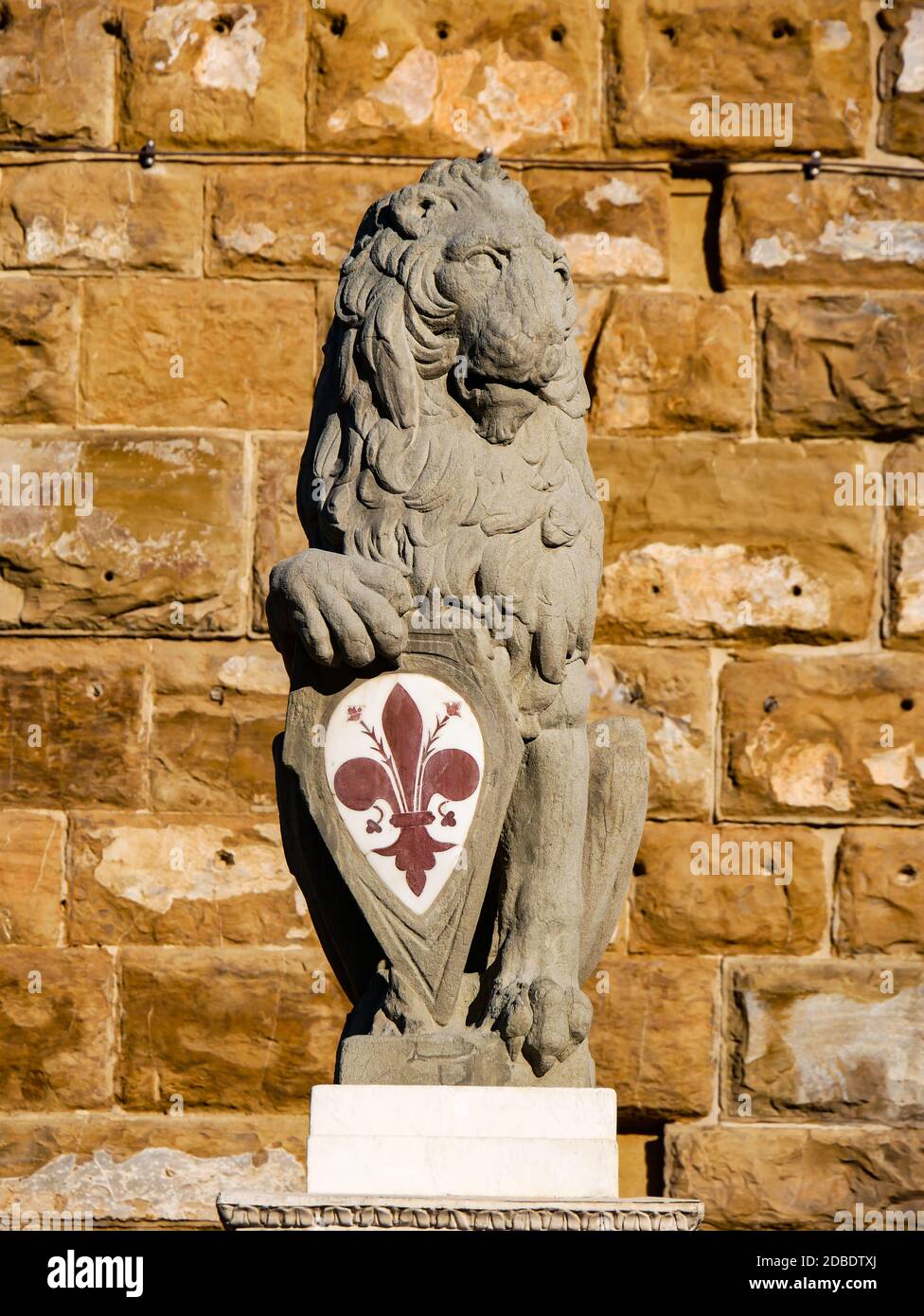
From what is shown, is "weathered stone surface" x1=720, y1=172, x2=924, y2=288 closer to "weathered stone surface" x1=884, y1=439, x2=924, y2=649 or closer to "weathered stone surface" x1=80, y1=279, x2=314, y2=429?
"weathered stone surface" x1=884, y1=439, x2=924, y2=649

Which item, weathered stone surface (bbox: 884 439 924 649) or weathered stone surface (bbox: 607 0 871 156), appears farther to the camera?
weathered stone surface (bbox: 607 0 871 156)

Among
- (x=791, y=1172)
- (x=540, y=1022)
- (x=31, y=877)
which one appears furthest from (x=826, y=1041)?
(x=540, y=1022)

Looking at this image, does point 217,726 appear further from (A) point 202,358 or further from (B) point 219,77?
(B) point 219,77

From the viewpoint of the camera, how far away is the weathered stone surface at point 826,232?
7211mm

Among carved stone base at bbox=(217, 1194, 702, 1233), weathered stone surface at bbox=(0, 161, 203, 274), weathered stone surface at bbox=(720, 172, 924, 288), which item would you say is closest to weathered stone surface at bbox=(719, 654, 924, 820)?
weathered stone surface at bbox=(720, 172, 924, 288)

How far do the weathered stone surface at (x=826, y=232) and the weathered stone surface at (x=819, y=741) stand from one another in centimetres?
107

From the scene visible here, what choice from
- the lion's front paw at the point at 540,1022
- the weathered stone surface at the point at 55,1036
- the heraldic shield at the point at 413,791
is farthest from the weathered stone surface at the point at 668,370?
the lion's front paw at the point at 540,1022

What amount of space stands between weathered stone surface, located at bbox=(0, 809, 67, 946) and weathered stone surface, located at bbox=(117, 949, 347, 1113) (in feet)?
0.80

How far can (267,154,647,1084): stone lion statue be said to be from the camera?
4.85 metres

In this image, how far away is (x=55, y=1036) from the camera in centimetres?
686

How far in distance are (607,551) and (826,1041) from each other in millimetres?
1414

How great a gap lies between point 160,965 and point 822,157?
283 centimetres

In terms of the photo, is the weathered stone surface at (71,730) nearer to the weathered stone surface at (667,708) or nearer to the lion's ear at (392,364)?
the weathered stone surface at (667,708)

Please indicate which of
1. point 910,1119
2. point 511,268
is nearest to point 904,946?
point 910,1119
